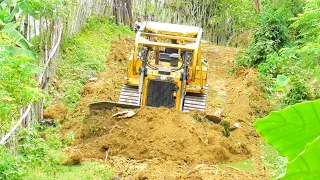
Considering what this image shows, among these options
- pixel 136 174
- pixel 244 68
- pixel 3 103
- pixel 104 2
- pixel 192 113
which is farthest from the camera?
pixel 104 2

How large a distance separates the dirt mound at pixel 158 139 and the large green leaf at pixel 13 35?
1897mm

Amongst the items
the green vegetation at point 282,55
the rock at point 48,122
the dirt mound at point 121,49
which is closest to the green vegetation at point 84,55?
the dirt mound at point 121,49

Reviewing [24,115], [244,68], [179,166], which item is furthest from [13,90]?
[244,68]

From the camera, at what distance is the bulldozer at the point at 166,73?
31.9 ft

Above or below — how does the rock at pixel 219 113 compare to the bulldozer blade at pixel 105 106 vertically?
below

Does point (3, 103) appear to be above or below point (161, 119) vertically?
above

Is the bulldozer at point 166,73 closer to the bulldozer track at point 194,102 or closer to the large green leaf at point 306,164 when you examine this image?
the bulldozer track at point 194,102

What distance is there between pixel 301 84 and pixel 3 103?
750 cm

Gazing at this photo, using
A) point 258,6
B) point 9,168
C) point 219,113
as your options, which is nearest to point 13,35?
point 9,168

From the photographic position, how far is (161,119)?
9.09 metres

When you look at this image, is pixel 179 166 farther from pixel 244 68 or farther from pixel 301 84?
pixel 244 68

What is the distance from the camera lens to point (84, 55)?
14.9 metres

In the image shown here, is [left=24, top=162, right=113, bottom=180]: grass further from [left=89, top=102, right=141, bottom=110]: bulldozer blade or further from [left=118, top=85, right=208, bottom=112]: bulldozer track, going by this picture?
[left=118, top=85, right=208, bottom=112]: bulldozer track

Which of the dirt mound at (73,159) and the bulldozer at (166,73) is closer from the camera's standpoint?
the dirt mound at (73,159)
